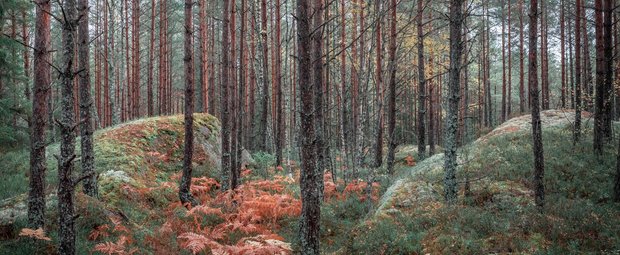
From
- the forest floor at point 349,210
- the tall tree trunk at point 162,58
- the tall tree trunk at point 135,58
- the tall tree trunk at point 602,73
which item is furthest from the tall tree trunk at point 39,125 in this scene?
the tall tree trunk at point 135,58

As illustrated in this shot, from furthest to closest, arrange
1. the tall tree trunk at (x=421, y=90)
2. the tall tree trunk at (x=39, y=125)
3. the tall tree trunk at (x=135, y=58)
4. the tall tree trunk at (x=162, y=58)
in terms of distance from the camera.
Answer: the tall tree trunk at (x=162, y=58), the tall tree trunk at (x=135, y=58), the tall tree trunk at (x=421, y=90), the tall tree trunk at (x=39, y=125)

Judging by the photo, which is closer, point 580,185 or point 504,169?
point 580,185

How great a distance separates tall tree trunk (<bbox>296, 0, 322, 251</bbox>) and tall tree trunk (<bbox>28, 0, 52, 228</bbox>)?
4.19m

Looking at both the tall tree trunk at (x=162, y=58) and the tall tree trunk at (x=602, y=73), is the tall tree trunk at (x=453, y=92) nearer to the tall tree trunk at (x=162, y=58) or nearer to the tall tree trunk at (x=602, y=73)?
the tall tree trunk at (x=602, y=73)

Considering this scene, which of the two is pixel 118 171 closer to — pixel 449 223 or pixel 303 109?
pixel 303 109

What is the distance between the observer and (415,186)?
9617mm

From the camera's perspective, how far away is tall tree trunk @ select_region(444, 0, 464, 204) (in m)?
8.12

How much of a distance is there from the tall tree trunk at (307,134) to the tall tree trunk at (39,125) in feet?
13.7

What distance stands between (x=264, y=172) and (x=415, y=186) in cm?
732

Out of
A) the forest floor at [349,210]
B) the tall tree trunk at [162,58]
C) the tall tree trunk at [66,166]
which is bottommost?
the forest floor at [349,210]

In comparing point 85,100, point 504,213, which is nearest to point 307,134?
point 504,213

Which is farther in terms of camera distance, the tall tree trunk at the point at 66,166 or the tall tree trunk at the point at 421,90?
the tall tree trunk at the point at 421,90

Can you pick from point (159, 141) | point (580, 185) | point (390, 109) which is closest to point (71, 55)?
point (159, 141)

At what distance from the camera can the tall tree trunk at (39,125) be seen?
5.90 m
